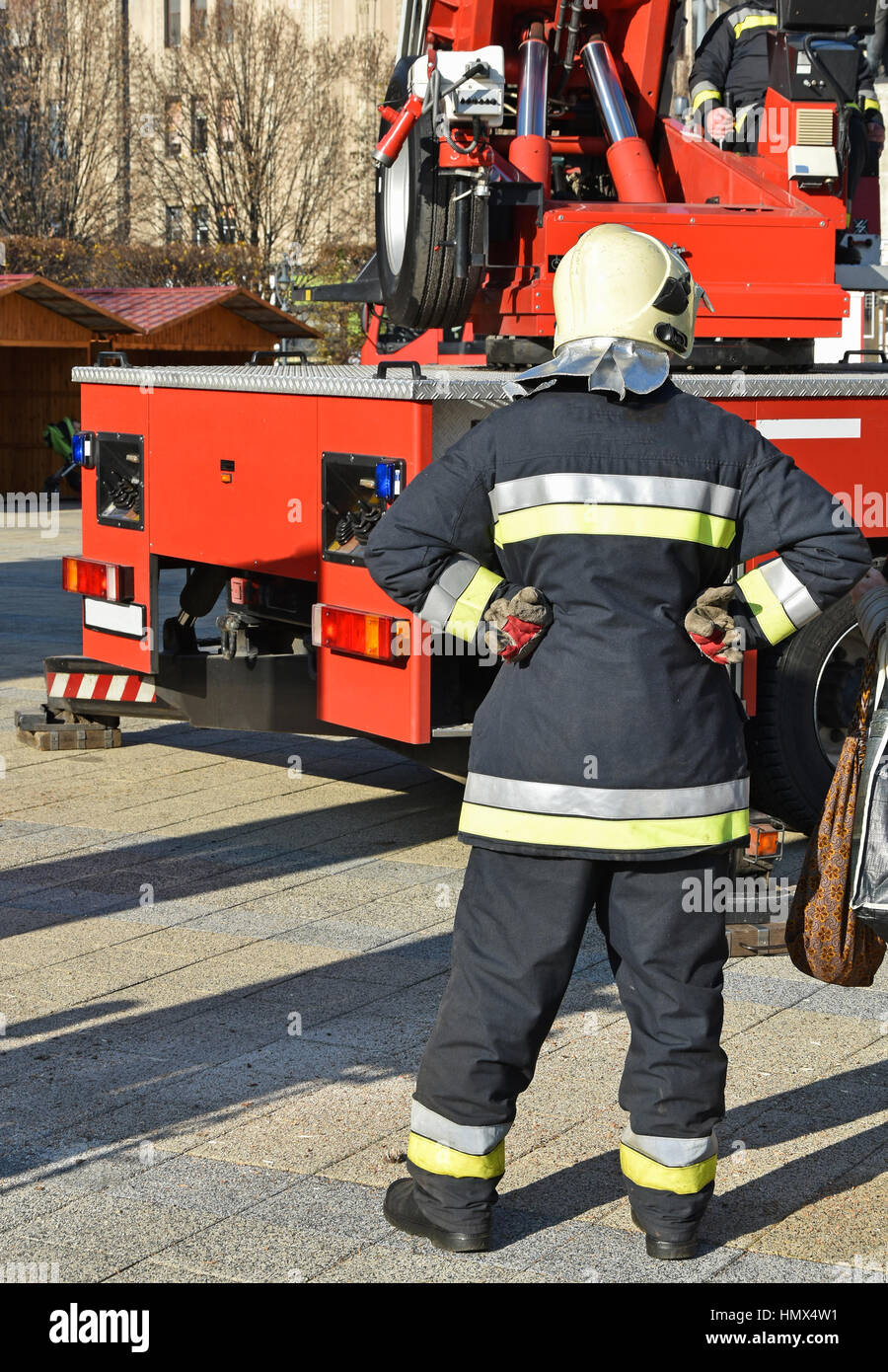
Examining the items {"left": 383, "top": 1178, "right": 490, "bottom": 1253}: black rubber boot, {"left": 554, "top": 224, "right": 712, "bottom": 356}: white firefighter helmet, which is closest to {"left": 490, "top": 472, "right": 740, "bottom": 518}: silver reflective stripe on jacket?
{"left": 554, "top": 224, "right": 712, "bottom": 356}: white firefighter helmet

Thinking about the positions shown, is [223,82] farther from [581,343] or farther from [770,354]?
[581,343]

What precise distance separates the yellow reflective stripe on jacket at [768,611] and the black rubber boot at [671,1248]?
1178 mm

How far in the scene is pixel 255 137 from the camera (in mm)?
41500

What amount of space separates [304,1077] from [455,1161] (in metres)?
1.07

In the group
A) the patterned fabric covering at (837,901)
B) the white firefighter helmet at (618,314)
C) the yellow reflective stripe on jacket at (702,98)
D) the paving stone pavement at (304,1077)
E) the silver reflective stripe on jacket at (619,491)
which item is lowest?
the paving stone pavement at (304,1077)

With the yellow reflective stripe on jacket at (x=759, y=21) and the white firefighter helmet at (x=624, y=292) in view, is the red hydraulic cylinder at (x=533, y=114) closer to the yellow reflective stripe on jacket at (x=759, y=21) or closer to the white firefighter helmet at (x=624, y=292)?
the yellow reflective stripe on jacket at (x=759, y=21)

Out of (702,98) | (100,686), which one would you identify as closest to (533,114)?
(702,98)

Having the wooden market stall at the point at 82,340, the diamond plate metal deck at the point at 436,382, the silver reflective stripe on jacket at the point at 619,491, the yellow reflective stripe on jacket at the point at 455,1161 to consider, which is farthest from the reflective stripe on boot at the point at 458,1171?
the wooden market stall at the point at 82,340

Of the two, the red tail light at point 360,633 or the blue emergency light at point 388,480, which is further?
the red tail light at point 360,633

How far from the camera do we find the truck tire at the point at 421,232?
7113 millimetres

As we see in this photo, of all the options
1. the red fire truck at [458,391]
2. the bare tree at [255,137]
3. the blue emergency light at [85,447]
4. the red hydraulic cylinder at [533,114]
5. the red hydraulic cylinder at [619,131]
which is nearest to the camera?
→ the red fire truck at [458,391]

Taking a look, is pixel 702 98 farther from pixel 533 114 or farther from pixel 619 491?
pixel 619 491

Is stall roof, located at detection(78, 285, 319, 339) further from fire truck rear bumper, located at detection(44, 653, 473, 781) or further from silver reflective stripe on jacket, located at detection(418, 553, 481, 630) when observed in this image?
silver reflective stripe on jacket, located at detection(418, 553, 481, 630)
